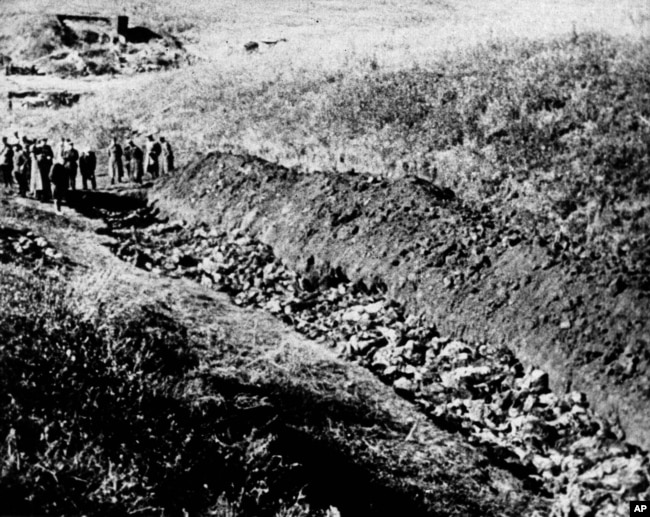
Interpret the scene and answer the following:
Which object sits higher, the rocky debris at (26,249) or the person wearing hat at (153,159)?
the person wearing hat at (153,159)

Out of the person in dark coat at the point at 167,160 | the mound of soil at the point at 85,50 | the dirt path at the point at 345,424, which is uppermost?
the mound of soil at the point at 85,50

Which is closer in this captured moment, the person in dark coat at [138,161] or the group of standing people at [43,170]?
the group of standing people at [43,170]

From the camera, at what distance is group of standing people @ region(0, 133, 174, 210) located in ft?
45.7

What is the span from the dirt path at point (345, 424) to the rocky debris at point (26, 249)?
1.44 feet

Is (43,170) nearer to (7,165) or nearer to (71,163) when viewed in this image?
(71,163)

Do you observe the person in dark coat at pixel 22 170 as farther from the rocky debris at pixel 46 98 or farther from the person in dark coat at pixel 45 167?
the rocky debris at pixel 46 98

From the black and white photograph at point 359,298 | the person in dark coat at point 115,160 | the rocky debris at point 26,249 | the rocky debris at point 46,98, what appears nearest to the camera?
the black and white photograph at point 359,298

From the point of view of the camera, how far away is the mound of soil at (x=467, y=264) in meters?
7.00

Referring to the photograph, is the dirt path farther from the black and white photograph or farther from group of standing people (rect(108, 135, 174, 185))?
group of standing people (rect(108, 135, 174, 185))

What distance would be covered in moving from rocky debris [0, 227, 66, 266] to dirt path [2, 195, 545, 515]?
439mm

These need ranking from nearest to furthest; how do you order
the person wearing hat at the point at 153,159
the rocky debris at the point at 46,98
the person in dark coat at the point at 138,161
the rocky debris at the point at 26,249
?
the rocky debris at the point at 26,249
the person wearing hat at the point at 153,159
the person in dark coat at the point at 138,161
the rocky debris at the point at 46,98

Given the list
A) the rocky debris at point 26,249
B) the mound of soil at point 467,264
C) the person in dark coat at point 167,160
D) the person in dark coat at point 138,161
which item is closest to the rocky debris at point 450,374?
the mound of soil at point 467,264

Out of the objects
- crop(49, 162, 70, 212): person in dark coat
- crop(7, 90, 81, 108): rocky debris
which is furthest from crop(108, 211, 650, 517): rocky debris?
crop(7, 90, 81, 108): rocky debris

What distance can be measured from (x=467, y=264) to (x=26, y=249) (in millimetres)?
6439
